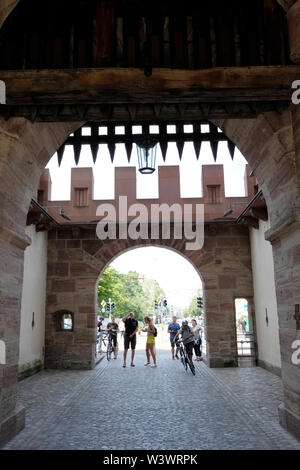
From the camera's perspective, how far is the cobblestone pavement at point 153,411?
4.48 m

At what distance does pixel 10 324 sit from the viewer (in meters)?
4.63

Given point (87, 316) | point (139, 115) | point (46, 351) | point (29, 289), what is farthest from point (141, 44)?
point (46, 351)

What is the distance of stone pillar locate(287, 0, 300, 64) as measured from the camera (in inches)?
155

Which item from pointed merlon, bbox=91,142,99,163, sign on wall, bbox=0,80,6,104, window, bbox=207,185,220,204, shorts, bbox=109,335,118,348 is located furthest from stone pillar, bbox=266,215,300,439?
shorts, bbox=109,335,118,348

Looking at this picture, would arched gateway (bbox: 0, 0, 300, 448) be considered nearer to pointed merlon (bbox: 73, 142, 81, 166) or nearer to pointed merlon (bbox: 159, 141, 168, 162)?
pointed merlon (bbox: 73, 142, 81, 166)

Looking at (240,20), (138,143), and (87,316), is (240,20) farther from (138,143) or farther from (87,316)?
(87,316)

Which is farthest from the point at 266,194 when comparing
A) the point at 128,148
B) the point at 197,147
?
the point at 128,148

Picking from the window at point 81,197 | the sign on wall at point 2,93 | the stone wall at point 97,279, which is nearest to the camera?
the sign on wall at point 2,93

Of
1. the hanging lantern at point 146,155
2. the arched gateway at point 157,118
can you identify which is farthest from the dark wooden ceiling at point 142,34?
the hanging lantern at point 146,155

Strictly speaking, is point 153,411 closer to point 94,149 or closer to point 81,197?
point 94,149

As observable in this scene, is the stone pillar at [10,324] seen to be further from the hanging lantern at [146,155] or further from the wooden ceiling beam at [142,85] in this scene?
the hanging lantern at [146,155]

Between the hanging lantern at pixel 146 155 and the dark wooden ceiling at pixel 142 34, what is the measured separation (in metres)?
1.34

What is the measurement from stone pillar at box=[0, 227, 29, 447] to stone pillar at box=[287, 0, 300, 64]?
133 inches
